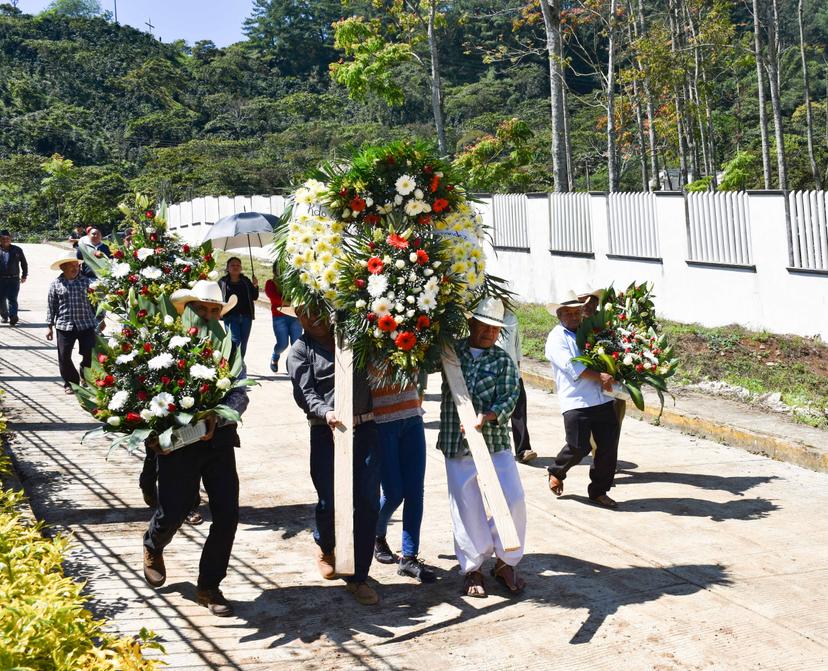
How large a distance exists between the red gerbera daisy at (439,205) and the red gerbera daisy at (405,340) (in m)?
0.75

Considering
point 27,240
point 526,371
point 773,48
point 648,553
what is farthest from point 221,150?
point 648,553

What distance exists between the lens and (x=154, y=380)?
18.2 ft

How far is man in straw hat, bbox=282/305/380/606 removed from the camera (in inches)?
228

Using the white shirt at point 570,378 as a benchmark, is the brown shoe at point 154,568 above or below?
below

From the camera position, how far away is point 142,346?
5637 millimetres

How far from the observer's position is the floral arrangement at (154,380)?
5.45 m

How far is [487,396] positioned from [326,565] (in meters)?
1.44

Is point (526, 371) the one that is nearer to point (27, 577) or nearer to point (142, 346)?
point (142, 346)

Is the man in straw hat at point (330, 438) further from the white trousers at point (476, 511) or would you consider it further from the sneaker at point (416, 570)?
the white trousers at point (476, 511)

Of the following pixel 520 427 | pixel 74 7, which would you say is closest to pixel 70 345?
pixel 520 427

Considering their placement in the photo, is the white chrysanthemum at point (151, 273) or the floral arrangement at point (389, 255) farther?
the white chrysanthemum at point (151, 273)

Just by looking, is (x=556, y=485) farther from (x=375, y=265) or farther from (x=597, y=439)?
(x=375, y=265)

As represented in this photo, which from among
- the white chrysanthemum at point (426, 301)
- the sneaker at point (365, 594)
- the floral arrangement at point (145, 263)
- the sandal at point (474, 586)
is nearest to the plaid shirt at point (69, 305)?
the floral arrangement at point (145, 263)

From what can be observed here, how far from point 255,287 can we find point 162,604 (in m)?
6.59
